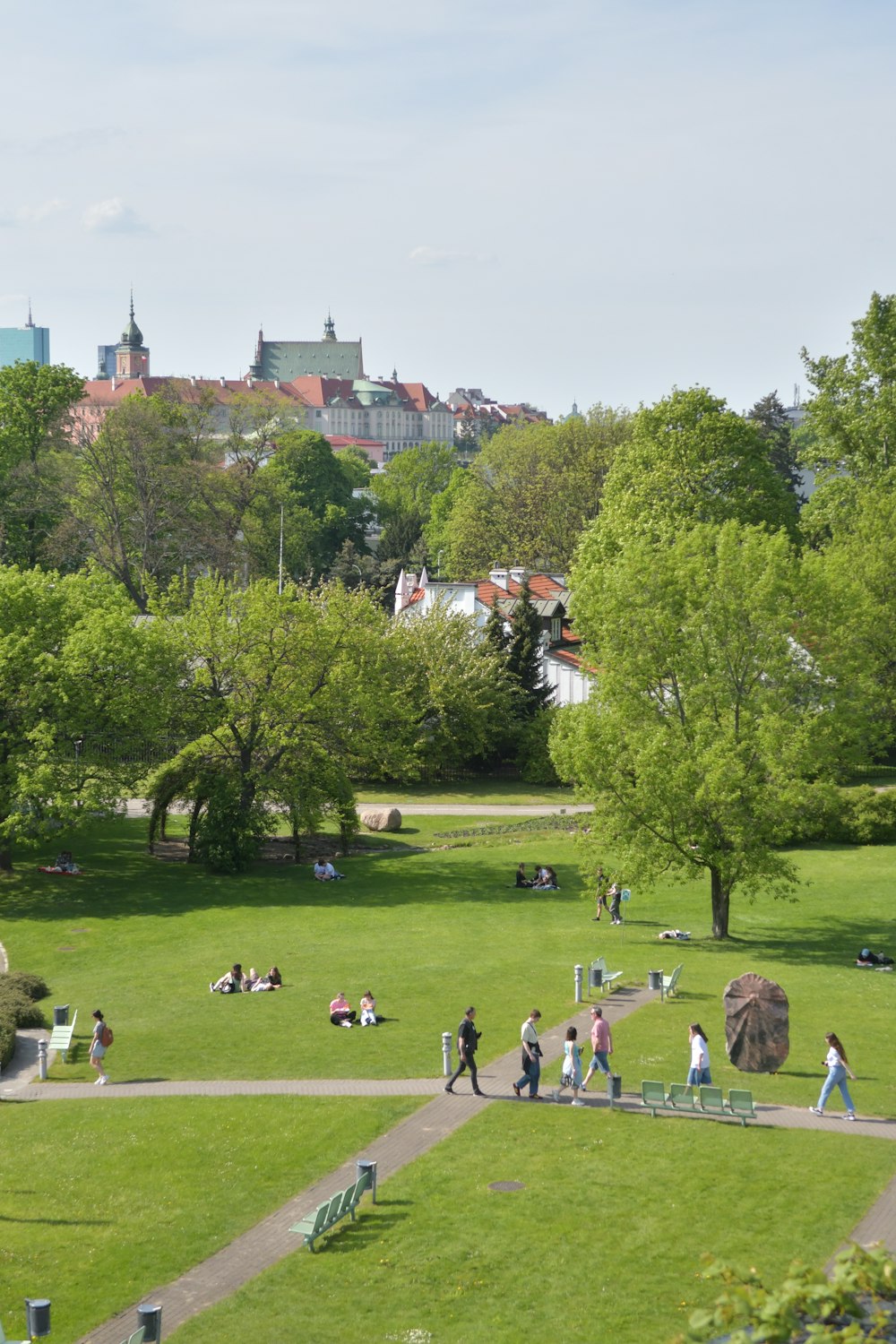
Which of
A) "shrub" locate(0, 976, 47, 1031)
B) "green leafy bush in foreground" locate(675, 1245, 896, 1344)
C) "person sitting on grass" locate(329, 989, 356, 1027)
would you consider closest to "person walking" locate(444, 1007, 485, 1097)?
"person sitting on grass" locate(329, 989, 356, 1027)

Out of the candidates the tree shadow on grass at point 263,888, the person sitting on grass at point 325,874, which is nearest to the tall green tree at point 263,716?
the tree shadow on grass at point 263,888

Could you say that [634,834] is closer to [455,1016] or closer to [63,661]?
[455,1016]

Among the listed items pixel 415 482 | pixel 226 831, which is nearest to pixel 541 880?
pixel 226 831

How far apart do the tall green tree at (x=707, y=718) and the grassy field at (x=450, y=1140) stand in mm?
2754

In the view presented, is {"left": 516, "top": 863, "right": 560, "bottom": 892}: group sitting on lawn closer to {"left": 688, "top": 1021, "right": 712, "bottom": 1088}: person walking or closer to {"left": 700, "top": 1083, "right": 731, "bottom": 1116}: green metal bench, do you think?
{"left": 688, "top": 1021, "right": 712, "bottom": 1088}: person walking

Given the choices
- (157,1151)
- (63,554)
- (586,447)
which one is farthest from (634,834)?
(586,447)

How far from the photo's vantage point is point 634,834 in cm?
3991

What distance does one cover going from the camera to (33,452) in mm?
94438

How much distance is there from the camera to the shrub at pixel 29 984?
34.6m

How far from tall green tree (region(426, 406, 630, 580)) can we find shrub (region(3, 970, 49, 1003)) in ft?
231

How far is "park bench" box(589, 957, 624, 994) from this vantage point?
107 ft

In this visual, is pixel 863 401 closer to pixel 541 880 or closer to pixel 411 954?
pixel 541 880

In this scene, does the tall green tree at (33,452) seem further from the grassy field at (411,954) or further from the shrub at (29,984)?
the shrub at (29,984)

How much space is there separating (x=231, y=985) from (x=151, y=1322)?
17870mm
